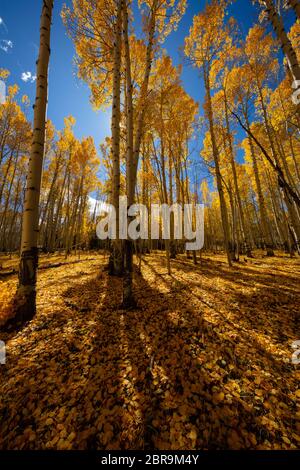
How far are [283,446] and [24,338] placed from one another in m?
3.42

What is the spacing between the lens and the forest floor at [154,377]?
5.55 ft

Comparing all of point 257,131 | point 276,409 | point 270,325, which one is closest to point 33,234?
point 276,409

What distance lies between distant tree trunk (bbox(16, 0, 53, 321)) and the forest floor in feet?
1.45

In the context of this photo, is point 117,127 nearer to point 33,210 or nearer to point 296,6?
point 33,210

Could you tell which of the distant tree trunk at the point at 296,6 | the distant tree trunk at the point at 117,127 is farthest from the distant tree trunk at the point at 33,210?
the distant tree trunk at the point at 296,6

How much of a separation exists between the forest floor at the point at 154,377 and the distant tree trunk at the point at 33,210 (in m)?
0.44

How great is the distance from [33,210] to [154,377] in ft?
10.7

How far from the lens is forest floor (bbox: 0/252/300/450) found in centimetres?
169

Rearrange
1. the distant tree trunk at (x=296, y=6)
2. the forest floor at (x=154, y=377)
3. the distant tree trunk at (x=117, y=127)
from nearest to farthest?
1. the forest floor at (x=154, y=377)
2. the distant tree trunk at (x=296, y=6)
3. the distant tree trunk at (x=117, y=127)

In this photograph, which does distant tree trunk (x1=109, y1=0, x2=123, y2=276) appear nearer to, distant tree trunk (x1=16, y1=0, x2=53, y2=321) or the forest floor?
distant tree trunk (x1=16, y1=0, x2=53, y2=321)

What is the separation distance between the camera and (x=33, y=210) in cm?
326

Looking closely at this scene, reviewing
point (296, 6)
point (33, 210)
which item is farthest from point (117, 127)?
point (296, 6)

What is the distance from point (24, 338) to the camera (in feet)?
9.41

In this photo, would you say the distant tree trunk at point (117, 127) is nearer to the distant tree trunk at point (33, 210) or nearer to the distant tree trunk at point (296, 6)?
the distant tree trunk at point (33, 210)
